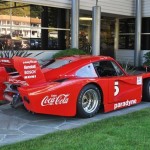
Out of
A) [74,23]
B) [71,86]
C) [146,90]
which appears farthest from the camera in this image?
[74,23]

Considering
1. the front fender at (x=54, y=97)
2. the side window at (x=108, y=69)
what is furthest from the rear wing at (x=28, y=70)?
the side window at (x=108, y=69)

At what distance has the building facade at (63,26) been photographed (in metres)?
14.1

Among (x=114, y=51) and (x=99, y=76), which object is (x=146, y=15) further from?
(x=99, y=76)

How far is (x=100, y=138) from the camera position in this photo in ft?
17.6

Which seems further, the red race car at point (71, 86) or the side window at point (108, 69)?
the side window at point (108, 69)

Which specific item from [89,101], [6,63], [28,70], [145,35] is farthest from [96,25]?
[28,70]

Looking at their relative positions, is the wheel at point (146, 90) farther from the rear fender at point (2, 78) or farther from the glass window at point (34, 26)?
the glass window at point (34, 26)

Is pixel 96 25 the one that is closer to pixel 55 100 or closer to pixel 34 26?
pixel 34 26

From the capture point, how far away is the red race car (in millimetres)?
6368

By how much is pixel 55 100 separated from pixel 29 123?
748mm

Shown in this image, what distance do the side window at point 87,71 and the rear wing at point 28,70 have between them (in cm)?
85

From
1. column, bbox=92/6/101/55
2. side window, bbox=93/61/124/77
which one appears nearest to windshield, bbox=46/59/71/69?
side window, bbox=93/61/124/77

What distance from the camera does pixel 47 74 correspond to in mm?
7207

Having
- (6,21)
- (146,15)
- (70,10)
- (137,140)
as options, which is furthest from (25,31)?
(137,140)
